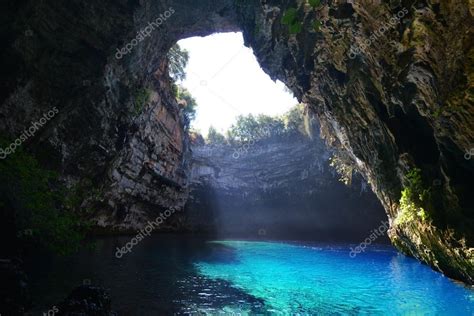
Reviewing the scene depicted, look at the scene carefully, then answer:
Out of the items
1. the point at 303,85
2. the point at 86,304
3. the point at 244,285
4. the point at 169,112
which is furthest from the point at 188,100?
the point at 86,304

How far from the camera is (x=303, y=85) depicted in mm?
19031

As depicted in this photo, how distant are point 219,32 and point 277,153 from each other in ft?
68.5

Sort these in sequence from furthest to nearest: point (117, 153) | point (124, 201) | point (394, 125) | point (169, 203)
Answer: point (169, 203), point (124, 201), point (117, 153), point (394, 125)

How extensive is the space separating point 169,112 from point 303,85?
45.8 feet

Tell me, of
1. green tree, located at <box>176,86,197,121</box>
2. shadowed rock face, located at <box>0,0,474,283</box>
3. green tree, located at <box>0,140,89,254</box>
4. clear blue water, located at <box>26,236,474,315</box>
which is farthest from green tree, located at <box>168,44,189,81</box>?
green tree, located at <box>0,140,89,254</box>

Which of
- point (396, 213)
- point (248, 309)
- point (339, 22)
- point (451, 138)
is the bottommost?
point (248, 309)

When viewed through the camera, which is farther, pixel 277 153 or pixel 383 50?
pixel 277 153

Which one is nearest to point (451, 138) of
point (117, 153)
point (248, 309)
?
point (248, 309)

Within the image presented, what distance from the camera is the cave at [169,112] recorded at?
892cm

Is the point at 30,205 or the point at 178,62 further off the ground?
the point at 178,62

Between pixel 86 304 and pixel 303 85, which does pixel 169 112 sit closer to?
pixel 303 85

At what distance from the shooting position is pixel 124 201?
27484mm

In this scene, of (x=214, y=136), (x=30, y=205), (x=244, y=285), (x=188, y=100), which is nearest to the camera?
(x=30, y=205)

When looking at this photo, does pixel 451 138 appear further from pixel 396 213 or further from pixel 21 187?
pixel 21 187
